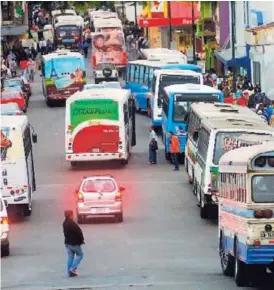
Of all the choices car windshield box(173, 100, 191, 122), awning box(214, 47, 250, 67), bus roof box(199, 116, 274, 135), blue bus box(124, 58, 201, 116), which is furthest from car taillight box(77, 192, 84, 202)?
awning box(214, 47, 250, 67)

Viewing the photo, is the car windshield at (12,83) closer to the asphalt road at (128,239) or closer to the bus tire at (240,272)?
the asphalt road at (128,239)

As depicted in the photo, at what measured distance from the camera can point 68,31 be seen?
352ft

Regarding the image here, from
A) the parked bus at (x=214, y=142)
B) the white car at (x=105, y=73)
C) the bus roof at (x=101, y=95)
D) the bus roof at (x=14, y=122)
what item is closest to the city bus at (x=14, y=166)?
the bus roof at (x=14, y=122)

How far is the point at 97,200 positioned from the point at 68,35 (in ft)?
227

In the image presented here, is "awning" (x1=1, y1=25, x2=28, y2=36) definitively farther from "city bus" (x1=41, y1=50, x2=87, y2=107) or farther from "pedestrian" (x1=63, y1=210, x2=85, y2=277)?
"pedestrian" (x1=63, y1=210, x2=85, y2=277)

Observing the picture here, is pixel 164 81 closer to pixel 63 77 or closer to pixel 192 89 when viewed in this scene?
pixel 192 89

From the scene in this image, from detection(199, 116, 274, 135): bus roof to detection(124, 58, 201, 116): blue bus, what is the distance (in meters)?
24.3

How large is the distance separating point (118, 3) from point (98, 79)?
200 feet

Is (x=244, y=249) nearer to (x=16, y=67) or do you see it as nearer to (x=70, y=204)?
Result: (x=70, y=204)

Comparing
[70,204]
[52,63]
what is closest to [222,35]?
[52,63]

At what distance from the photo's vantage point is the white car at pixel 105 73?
81938 millimetres

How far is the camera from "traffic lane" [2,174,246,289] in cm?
2895

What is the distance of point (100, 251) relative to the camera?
111ft

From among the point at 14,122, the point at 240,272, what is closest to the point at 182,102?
the point at 14,122
